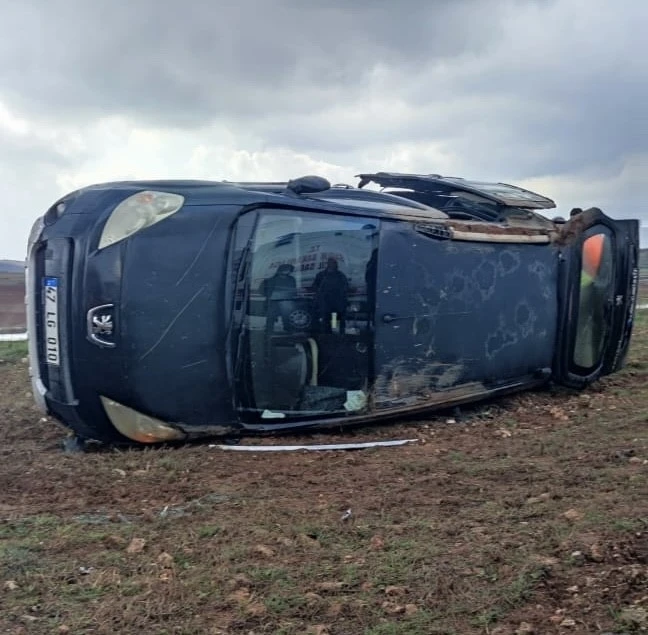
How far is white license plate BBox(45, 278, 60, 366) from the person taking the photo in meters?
4.91

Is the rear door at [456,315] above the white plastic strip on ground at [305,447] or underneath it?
above

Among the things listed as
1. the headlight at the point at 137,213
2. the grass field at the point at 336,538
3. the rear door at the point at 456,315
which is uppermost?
the headlight at the point at 137,213

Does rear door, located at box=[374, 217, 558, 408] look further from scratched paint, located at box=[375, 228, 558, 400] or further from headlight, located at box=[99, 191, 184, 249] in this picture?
headlight, located at box=[99, 191, 184, 249]

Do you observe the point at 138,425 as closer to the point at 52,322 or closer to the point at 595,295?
the point at 52,322

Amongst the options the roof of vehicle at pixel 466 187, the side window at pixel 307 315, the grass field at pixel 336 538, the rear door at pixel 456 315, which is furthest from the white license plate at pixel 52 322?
the roof of vehicle at pixel 466 187

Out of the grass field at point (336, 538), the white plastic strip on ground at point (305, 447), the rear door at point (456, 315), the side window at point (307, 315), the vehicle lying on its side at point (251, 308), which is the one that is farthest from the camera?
the rear door at point (456, 315)

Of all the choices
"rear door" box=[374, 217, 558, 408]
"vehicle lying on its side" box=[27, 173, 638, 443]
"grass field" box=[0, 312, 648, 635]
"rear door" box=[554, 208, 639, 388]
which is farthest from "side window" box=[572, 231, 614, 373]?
"grass field" box=[0, 312, 648, 635]

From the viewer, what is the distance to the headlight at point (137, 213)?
16.0ft

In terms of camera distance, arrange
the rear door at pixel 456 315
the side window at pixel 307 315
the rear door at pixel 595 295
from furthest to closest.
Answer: the rear door at pixel 595 295, the rear door at pixel 456 315, the side window at pixel 307 315

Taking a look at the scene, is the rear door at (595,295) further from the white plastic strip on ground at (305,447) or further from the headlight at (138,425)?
the headlight at (138,425)

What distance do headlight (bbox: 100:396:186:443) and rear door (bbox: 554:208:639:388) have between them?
313 centimetres

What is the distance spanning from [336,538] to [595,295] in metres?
3.96

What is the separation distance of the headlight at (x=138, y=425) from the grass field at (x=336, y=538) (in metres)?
0.09

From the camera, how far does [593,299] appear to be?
6.75 metres
